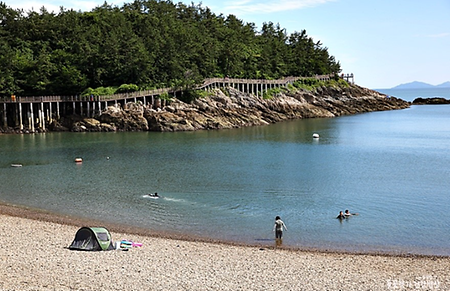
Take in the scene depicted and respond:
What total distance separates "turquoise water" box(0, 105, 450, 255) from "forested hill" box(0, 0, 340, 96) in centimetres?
1095

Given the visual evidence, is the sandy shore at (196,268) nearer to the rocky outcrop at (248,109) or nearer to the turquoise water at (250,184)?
the turquoise water at (250,184)

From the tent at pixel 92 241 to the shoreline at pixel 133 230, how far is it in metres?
3.28

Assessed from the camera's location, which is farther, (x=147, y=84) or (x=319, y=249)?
(x=147, y=84)

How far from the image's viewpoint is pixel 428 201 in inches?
1193

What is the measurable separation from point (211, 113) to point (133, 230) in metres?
49.5

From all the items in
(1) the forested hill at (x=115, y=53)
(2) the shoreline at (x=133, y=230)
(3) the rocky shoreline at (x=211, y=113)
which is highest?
(1) the forested hill at (x=115, y=53)

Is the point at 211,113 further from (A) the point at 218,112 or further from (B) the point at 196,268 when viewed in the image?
(B) the point at 196,268

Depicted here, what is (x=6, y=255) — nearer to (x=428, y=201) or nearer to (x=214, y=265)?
(x=214, y=265)

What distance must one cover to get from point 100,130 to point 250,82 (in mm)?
29978

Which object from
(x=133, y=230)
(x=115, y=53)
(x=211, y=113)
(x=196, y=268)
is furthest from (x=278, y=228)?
(x=115, y=53)

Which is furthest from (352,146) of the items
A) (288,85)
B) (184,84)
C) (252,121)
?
(288,85)

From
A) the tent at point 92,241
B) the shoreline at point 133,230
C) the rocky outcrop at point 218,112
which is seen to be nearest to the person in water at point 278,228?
the shoreline at point 133,230

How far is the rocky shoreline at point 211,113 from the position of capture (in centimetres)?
6800

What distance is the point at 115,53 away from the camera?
71.8 m
